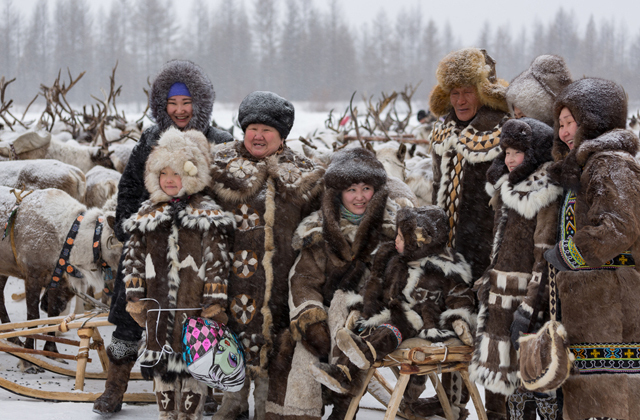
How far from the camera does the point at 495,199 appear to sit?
2561 mm

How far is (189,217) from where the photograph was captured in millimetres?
2836

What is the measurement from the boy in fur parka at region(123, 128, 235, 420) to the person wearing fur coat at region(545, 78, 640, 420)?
147 cm

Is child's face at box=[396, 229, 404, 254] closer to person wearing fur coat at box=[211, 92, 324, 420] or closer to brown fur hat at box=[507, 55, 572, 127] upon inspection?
person wearing fur coat at box=[211, 92, 324, 420]

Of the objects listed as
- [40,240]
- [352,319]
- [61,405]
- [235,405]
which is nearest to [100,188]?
[40,240]

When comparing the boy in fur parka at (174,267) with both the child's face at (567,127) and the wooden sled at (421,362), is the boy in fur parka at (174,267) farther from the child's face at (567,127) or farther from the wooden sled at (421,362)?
the child's face at (567,127)

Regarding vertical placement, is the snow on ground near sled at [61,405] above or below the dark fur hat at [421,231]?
below

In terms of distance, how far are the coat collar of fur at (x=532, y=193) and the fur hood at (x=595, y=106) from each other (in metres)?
0.20

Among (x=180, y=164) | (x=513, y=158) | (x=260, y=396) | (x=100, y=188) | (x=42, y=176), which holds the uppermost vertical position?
(x=513, y=158)

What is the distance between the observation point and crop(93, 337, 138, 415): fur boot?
317 centimetres

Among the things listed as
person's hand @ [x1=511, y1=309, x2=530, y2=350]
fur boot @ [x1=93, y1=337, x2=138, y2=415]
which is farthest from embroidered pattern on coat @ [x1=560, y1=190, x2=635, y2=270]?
fur boot @ [x1=93, y1=337, x2=138, y2=415]

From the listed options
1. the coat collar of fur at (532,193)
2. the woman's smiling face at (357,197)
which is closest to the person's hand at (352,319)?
the woman's smiling face at (357,197)

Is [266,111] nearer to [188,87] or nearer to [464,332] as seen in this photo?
[188,87]

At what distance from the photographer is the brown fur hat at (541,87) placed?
2.74 metres

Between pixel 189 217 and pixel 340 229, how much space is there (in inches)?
27.8
